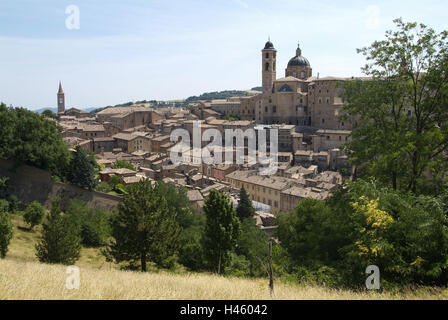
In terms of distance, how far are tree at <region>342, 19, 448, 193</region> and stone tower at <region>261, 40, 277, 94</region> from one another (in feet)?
176

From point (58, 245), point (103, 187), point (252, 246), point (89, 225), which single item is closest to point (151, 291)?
point (58, 245)

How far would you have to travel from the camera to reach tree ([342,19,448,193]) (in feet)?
31.4

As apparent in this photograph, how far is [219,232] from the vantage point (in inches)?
572

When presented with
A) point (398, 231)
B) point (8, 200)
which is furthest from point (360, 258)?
point (8, 200)

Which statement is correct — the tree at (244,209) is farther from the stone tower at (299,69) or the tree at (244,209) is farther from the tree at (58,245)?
the stone tower at (299,69)

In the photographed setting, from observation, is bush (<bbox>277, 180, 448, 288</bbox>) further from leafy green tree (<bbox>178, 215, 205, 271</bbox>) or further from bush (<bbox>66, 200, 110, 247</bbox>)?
bush (<bbox>66, 200, 110, 247</bbox>)

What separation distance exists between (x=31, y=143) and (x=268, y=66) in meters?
46.1

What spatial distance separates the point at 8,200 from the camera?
25969 millimetres

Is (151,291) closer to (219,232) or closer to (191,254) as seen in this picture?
(219,232)

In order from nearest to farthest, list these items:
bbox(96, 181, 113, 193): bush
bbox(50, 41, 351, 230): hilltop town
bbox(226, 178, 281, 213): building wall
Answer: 1. bbox(96, 181, 113, 193): bush
2. bbox(226, 178, 281, 213): building wall
3. bbox(50, 41, 351, 230): hilltop town

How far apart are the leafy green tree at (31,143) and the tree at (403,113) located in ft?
78.1

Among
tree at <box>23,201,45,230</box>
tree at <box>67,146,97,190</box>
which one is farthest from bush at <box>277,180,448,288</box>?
tree at <box>67,146,97,190</box>

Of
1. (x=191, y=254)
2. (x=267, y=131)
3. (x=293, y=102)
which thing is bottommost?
(x=191, y=254)

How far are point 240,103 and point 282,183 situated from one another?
34.9m
